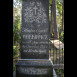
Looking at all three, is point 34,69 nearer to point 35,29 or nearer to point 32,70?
point 32,70

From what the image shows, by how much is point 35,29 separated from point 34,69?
139 centimetres

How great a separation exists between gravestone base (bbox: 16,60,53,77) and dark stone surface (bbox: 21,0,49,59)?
25cm

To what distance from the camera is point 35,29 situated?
4078mm

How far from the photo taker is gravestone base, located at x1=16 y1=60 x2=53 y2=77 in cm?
391

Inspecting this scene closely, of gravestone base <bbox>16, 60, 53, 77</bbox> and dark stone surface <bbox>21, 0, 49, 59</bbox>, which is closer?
gravestone base <bbox>16, 60, 53, 77</bbox>

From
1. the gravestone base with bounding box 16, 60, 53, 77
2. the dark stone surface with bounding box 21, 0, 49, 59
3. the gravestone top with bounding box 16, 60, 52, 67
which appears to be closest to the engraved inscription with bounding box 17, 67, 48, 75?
the gravestone base with bounding box 16, 60, 53, 77

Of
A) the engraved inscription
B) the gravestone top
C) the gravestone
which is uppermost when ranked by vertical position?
the gravestone

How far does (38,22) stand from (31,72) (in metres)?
1.75

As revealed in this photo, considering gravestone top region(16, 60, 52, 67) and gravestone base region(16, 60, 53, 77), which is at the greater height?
gravestone top region(16, 60, 52, 67)

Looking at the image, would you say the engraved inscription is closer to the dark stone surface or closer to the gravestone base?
the gravestone base

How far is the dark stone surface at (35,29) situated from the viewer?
405cm

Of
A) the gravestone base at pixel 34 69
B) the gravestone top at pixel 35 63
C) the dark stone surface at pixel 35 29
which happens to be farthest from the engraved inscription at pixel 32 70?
the dark stone surface at pixel 35 29
